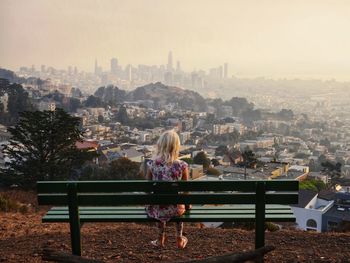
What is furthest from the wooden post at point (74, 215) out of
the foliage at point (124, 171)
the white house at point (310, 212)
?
the foliage at point (124, 171)

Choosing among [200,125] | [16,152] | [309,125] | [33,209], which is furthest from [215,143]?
[33,209]

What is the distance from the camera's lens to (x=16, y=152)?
18984 mm

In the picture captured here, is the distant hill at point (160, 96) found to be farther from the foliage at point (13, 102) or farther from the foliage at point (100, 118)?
the foliage at point (13, 102)

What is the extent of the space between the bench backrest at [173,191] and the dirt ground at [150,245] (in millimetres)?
661

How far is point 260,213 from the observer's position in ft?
9.77

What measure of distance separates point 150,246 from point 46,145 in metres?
14.9

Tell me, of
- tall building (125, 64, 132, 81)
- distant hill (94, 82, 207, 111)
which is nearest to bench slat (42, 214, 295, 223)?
distant hill (94, 82, 207, 111)

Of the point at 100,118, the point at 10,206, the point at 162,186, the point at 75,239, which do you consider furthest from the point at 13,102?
the point at 162,186

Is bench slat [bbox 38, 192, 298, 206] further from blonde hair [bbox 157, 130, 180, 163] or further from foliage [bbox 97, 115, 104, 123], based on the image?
foliage [bbox 97, 115, 104, 123]

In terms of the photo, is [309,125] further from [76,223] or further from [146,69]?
[76,223]

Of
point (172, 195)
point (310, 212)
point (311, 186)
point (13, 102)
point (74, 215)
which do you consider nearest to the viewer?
point (172, 195)

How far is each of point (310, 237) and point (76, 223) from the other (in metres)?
2.21

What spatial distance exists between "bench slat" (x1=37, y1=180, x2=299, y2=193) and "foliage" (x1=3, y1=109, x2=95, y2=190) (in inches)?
577

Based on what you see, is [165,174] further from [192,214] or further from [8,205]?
[8,205]
